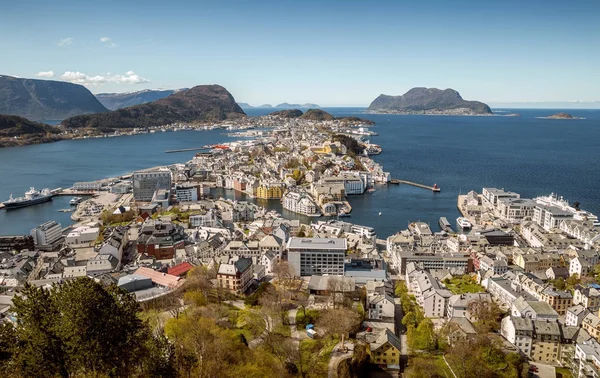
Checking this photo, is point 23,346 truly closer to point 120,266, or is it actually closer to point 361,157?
point 120,266

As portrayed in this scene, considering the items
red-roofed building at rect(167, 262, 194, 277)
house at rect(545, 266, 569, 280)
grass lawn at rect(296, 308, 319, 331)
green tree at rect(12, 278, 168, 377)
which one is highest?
green tree at rect(12, 278, 168, 377)

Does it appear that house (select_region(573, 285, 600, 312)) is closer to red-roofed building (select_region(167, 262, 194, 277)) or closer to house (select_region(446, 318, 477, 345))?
house (select_region(446, 318, 477, 345))

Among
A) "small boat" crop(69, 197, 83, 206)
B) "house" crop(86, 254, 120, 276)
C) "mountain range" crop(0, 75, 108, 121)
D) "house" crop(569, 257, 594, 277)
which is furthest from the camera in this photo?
"mountain range" crop(0, 75, 108, 121)

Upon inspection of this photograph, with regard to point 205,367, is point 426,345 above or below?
below

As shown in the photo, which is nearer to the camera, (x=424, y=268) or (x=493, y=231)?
(x=424, y=268)

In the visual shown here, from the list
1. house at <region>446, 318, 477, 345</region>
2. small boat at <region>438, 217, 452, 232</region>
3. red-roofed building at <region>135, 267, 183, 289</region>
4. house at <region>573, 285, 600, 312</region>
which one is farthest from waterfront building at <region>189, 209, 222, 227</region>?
house at <region>573, 285, 600, 312</region>

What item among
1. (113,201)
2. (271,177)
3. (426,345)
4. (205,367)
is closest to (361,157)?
(271,177)

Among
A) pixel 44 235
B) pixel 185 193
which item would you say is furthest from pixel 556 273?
pixel 185 193
